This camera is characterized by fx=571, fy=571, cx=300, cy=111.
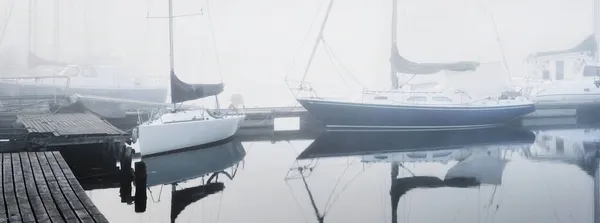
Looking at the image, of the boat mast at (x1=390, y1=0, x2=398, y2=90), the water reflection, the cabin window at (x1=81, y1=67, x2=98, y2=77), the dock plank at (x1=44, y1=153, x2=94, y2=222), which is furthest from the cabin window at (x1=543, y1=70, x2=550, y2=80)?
the dock plank at (x1=44, y1=153, x2=94, y2=222)

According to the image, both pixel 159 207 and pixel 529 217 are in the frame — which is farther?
pixel 159 207

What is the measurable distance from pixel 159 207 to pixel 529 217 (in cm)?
696

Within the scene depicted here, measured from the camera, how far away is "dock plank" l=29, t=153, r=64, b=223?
6.74 metres

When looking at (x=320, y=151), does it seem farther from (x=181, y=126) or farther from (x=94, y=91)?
(x=94, y=91)

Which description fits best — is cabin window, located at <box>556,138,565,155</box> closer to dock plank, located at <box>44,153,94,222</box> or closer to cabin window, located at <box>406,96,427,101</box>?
cabin window, located at <box>406,96,427,101</box>

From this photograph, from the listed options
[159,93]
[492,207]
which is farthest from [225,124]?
[159,93]

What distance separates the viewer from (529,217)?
10.3 m

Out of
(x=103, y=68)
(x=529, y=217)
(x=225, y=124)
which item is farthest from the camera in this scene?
(x=103, y=68)

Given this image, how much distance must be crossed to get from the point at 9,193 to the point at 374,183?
8.23 metres

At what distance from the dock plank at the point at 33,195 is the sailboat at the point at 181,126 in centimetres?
613

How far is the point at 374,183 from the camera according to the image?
45.2 feet

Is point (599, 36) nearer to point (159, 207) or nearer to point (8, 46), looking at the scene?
point (159, 207)

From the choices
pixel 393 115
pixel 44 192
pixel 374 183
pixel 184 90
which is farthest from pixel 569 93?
pixel 44 192

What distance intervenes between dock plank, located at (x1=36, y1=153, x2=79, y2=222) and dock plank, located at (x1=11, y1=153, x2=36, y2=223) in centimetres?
34
